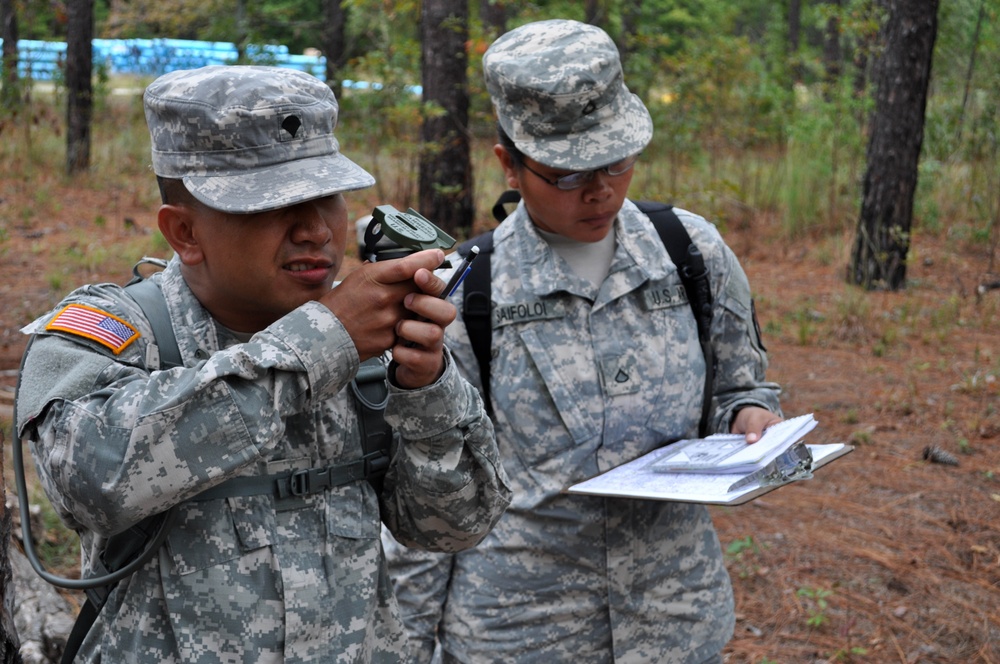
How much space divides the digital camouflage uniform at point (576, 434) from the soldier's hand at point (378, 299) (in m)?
0.89

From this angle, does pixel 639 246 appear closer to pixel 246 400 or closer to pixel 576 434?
pixel 576 434

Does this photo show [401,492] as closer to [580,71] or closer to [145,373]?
[145,373]

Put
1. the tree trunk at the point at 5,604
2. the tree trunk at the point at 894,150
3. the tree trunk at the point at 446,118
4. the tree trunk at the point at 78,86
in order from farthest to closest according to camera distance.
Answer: the tree trunk at the point at 78,86 < the tree trunk at the point at 446,118 < the tree trunk at the point at 894,150 < the tree trunk at the point at 5,604

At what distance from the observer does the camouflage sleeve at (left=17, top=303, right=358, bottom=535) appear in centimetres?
135

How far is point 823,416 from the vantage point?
608 centimetres

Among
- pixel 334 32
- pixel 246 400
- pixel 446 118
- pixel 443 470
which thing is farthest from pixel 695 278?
pixel 334 32

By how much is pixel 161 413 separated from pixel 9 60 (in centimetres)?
1157

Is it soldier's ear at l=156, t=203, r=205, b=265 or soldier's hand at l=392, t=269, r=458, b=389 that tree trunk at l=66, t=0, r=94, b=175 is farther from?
soldier's hand at l=392, t=269, r=458, b=389

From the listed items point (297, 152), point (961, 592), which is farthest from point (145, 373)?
point (961, 592)

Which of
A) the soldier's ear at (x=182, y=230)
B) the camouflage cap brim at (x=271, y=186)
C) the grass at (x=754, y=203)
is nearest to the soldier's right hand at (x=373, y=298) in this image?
the camouflage cap brim at (x=271, y=186)

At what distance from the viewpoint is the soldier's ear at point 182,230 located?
1568 millimetres

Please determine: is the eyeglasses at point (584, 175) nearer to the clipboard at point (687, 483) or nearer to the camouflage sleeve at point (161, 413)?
the clipboard at point (687, 483)

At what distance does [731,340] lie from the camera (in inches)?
99.8

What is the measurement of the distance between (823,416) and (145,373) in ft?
17.1
